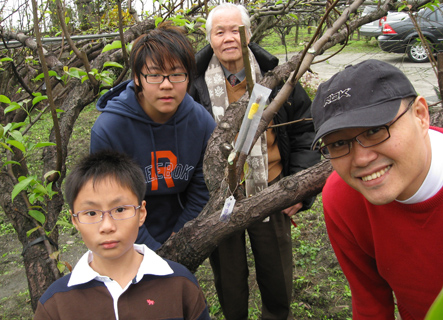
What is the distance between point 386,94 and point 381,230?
0.49 m

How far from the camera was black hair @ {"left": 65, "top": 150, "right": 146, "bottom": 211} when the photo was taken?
1.50 meters

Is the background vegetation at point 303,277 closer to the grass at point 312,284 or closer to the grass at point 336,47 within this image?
the grass at point 312,284

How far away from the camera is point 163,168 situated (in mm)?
1929

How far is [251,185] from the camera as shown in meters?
2.33

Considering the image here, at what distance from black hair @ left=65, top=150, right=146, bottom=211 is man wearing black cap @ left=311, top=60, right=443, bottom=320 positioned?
0.72m

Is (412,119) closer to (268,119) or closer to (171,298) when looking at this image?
(268,119)

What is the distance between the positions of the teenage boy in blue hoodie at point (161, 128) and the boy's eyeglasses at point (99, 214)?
0.39m

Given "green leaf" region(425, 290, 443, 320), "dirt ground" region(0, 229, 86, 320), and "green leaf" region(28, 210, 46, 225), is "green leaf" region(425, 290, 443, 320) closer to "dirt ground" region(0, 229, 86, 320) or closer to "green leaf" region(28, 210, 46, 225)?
"green leaf" region(28, 210, 46, 225)

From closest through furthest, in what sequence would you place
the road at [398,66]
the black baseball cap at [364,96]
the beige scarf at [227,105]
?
1. the black baseball cap at [364,96]
2. the beige scarf at [227,105]
3. the road at [398,66]

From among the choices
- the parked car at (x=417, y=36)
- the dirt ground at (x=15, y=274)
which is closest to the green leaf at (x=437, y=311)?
the parked car at (x=417, y=36)

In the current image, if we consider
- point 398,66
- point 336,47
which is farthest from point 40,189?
point 336,47

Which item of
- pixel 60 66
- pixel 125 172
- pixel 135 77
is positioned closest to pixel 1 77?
pixel 60 66

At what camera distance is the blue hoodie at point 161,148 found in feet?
6.02

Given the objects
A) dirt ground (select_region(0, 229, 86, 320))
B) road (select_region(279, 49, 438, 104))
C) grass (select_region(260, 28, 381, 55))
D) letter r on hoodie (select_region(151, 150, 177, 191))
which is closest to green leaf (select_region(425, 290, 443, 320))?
letter r on hoodie (select_region(151, 150, 177, 191))
